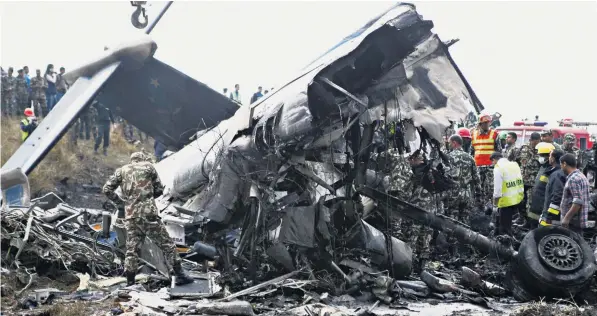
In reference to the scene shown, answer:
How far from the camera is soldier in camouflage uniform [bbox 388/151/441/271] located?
27.9 ft

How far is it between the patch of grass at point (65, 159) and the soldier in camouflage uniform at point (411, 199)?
941 cm

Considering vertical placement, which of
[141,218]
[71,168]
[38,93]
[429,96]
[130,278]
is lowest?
[130,278]

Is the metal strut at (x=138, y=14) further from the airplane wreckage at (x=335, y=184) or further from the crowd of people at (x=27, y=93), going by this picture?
the crowd of people at (x=27, y=93)

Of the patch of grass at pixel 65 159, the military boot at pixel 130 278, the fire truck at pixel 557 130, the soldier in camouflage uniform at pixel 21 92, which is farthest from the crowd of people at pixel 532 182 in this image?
the soldier in camouflage uniform at pixel 21 92

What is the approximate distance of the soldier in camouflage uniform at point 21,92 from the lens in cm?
1864

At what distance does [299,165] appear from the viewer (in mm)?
6930

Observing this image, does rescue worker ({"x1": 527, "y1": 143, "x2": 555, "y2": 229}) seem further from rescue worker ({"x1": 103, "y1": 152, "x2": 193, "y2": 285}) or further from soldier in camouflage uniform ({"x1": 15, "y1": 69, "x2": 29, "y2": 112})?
soldier in camouflage uniform ({"x1": 15, "y1": 69, "x2": 29, "y2": 112})

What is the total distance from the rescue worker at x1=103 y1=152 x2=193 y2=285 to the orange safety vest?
20.0 ft

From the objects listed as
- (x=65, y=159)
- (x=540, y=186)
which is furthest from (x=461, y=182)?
(x=65, y=159)

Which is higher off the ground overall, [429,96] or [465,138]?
[429,96]

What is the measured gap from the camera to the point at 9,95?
18.6 meters

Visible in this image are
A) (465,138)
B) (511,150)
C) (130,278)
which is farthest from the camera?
(465,138)

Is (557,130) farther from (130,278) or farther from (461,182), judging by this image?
(130,278)

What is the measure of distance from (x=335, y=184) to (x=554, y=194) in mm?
3072
